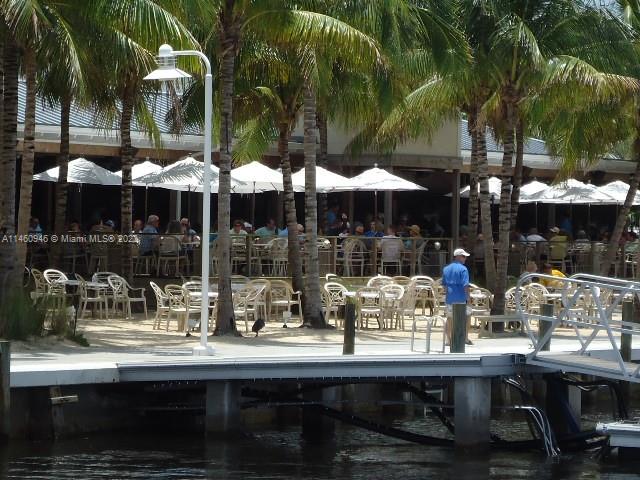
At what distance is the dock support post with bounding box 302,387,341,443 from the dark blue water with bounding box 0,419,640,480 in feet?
2.12

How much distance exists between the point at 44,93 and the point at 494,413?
11608 millimetres

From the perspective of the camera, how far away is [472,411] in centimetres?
1641

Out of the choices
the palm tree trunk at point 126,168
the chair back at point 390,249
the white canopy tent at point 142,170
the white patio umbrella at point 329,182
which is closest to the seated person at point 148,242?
the palm tree trunk at point 126,168

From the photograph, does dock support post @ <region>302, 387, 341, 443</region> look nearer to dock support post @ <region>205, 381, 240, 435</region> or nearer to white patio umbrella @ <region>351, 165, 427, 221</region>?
dock support post @ <region>205, 381, 240, 435</region>

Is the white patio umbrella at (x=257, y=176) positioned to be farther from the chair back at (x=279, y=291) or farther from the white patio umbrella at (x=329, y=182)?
the chair back at (x=279, y=291)

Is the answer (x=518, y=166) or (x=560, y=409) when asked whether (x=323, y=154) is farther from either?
(x=560, y=409)

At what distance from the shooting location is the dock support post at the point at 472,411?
644 inches

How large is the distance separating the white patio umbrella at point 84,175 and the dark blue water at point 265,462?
11.7m

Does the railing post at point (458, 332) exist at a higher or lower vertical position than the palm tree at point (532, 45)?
lower

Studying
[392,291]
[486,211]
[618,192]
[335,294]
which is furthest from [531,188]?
[392,291]

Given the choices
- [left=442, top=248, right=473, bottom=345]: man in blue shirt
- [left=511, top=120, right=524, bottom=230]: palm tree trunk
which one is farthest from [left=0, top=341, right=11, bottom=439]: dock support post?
[left=511, top=120, right=524, bottom=230]: palm tree trunk

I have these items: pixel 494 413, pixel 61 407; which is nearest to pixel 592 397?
pixel 494 413

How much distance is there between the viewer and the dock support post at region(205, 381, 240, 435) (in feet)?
55.9

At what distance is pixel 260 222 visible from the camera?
36.5 meters
